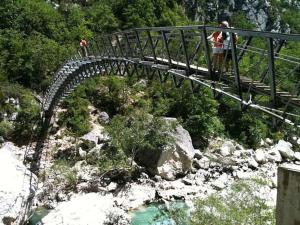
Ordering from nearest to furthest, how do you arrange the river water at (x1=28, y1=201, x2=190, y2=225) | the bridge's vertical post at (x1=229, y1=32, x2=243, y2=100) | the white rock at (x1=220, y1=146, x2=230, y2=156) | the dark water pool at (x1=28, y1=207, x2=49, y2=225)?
1. the bridge's vertical post at (x1=229, y1=32, x2=243, y2=100)
2. the river water at (x1=28, y1=201, x2=190, y2=225)
3. the dark water pool at (x1=28, y1=207, x2=49, y2=225)
4. the white rock at (x1=220, y1=146, x2=230, y2=156)

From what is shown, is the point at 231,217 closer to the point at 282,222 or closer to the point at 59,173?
the point at 282,222

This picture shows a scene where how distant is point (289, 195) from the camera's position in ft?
21.0

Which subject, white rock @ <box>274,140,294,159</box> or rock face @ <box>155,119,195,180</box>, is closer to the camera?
rock face @ <box>155,119,195,180</box>

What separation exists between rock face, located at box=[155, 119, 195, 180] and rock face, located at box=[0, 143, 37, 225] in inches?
364

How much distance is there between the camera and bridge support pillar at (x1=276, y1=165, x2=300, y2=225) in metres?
6.33

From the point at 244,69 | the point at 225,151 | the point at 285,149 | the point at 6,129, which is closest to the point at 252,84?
the point at 244,69

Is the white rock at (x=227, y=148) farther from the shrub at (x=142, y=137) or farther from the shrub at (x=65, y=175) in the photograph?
the shrub at (x=65, y=175)

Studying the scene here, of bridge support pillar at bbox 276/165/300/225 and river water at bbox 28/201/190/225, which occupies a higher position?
bridge support pillar at bbox 276/165/300/225

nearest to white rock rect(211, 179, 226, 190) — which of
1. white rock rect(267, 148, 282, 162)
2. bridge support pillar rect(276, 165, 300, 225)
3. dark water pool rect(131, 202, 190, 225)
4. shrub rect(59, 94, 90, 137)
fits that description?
dark water pool rect(131, 202, 190, 225)

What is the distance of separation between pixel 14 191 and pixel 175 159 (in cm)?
1293

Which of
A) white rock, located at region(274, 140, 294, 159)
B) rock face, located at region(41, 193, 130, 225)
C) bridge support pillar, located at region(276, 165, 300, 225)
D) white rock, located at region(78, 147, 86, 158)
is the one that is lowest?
white rock, located at region(274, 140, 294, 159)

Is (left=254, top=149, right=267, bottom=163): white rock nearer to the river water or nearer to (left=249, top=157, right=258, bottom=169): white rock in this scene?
(left=249, top=157, right=258, bottom=169): white rock

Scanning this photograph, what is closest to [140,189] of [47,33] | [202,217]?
[202,217]

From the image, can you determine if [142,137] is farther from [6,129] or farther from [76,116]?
[6,129]
